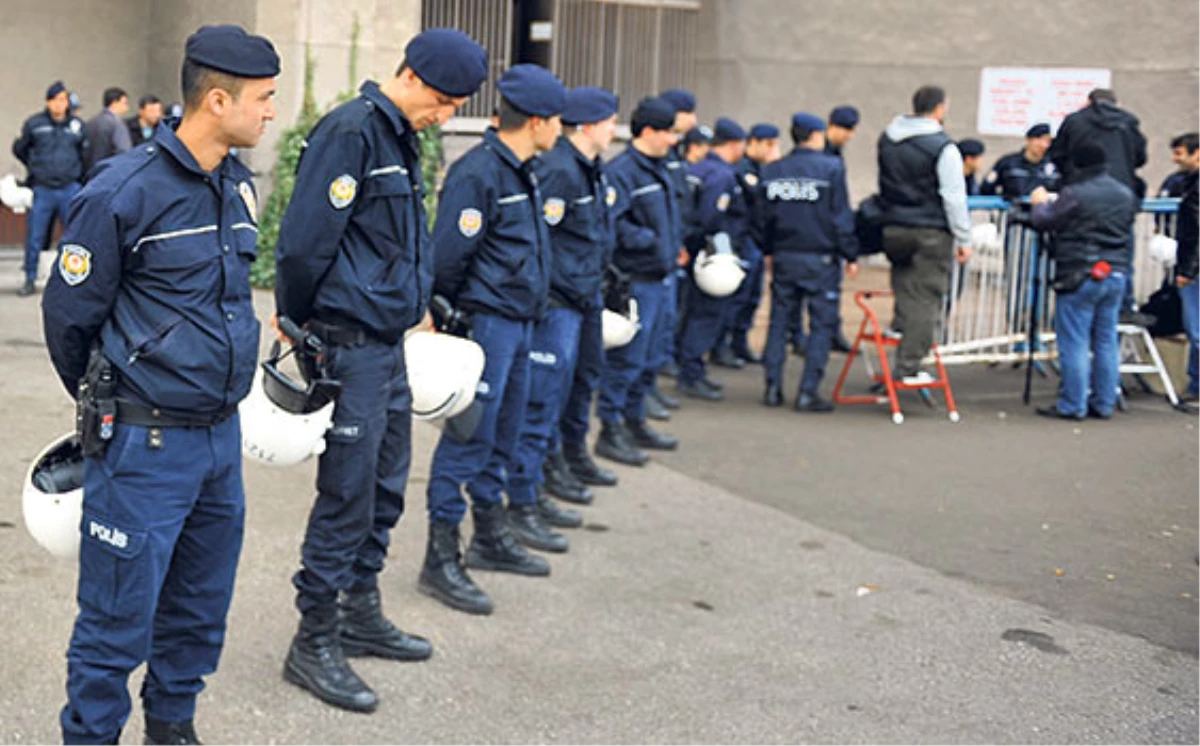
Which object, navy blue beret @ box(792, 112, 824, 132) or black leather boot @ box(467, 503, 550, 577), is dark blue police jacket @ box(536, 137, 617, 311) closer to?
black leather boot @ box(467, 503, 550, 577)

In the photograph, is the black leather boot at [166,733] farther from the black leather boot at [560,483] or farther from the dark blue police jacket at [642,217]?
the dark blue police jacket at [642,217]

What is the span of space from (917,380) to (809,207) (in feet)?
4.54

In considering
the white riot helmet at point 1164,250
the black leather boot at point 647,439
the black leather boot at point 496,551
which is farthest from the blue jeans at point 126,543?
the white riot helmet at point 1164,250

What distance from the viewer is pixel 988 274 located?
1185cm

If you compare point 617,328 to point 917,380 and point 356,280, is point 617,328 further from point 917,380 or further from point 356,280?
point 356,280

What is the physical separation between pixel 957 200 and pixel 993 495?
8.11 ft

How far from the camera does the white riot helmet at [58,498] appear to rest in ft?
13.7

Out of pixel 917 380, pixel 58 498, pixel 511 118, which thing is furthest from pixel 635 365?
pixel 58 498

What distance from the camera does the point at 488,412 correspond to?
6.25 metres

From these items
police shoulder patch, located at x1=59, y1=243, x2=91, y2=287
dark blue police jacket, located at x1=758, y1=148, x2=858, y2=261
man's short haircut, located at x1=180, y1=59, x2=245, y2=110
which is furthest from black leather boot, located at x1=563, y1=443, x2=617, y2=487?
police shoulder patch, located at x1=59, y1=243, x2=91, y2=287

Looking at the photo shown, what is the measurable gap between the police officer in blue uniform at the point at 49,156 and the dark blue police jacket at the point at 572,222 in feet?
25.9

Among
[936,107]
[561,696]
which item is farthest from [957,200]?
[561,696]

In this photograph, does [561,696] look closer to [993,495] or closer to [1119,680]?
[1119,680]

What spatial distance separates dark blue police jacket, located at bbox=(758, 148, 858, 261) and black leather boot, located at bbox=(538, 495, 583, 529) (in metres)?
3.81
